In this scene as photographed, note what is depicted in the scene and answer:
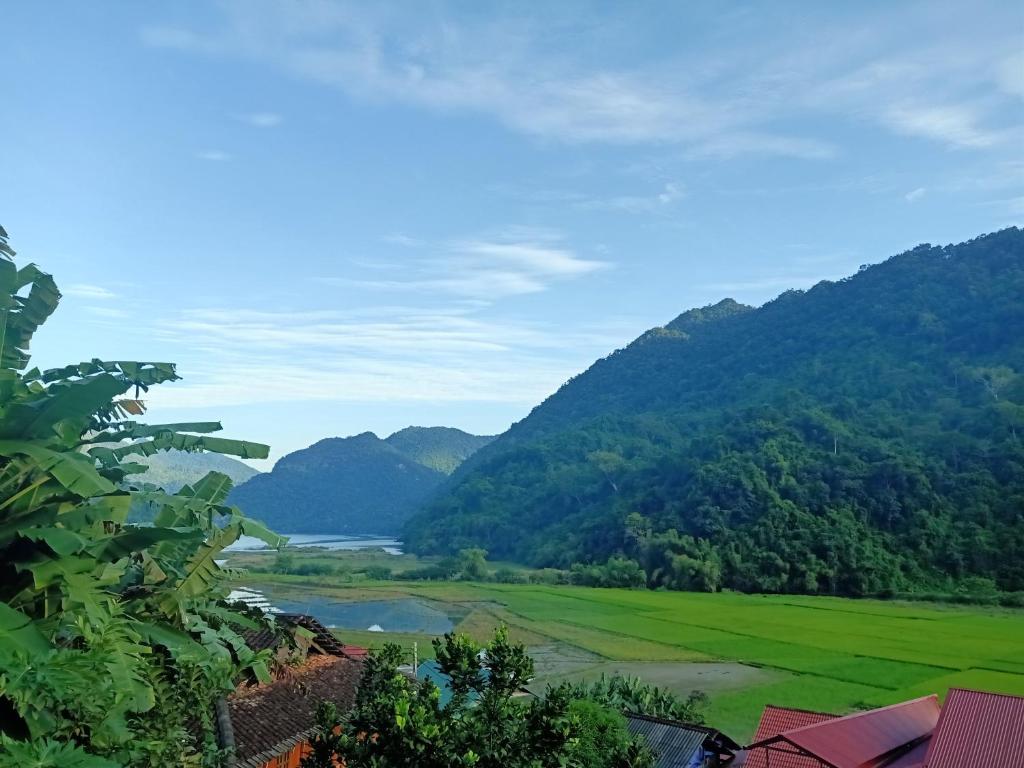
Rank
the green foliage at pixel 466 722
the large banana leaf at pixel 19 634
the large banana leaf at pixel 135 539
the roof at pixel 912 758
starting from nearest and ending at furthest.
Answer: the green foliage at pixel 466 722
the large banana leaf at pixel 19 634
the large banana leaf at pixel 135 539
the roof at pixel 912 758

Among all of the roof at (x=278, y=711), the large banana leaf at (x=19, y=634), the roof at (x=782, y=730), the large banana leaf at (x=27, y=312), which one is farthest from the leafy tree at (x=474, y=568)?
the large banana leaf at (x=19, y=634)

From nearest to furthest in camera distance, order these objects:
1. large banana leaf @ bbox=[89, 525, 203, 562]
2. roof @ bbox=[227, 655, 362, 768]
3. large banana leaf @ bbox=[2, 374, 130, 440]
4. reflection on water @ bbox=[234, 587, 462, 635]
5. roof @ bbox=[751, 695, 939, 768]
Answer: large banana leaf @ bbox=[2, 374, 130, 440] < large banana leaf @ bbox=[89, 525, 203, 562] < roof @ bbox=[227, 655, 362, 768] < roof @ bbox=[751, 695, 939, 768] < reflection on water @ bbox=[234, 587, 462, 635]

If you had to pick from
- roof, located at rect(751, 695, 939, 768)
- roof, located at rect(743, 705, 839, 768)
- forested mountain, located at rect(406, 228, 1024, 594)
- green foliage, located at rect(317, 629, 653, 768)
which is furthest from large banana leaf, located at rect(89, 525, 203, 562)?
forested mountain, located at rect(406, 228, 1024, 594)

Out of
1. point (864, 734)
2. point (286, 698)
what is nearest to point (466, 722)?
point (286, 698)

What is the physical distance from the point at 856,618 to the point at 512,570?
34535mm

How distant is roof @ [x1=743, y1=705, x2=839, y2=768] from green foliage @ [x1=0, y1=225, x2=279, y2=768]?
326 inches

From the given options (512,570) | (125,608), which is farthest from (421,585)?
(125,608)

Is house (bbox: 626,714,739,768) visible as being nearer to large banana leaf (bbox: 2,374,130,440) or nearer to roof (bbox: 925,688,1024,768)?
roof (bbox: 925,688,1024,768)

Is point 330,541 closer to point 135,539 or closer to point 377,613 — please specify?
point 377,613

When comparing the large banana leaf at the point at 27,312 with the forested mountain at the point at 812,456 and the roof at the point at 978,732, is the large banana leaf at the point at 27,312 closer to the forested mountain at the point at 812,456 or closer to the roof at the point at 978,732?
the roof at the point at 978,732

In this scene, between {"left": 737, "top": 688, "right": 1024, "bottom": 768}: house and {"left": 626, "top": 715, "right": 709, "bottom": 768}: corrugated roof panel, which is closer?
{"left": 737, "top": 688, "right": 1024, "bottom": 768}: house

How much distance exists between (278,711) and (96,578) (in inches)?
255

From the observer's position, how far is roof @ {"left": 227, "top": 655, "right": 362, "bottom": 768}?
10516 millimetres

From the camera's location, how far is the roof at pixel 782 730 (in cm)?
1176
